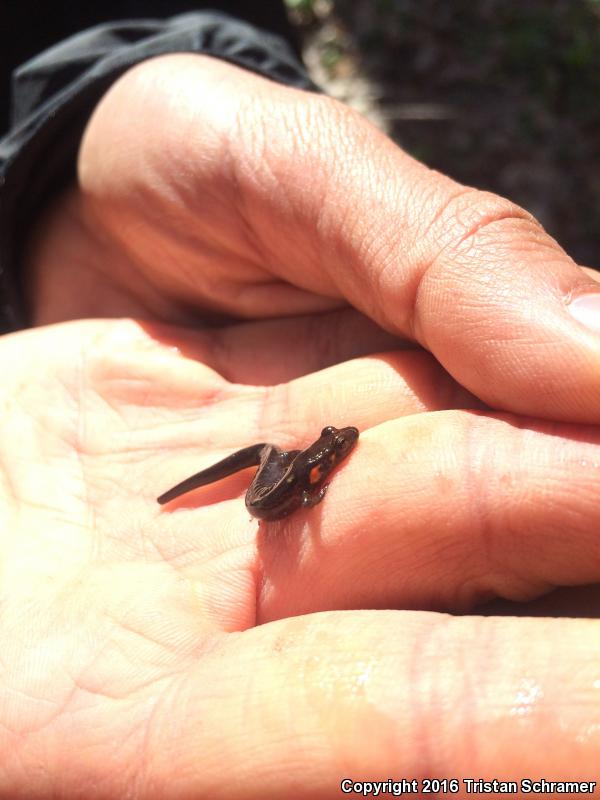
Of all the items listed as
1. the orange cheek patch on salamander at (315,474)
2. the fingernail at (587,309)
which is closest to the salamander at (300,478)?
the orange cheek patch on salamander at (315,474)

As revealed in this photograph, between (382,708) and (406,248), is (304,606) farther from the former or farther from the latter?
(406,248)

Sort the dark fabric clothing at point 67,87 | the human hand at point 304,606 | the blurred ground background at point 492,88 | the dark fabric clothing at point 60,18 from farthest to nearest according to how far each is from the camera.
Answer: the blurred ground background at point 492,88, the dark fabric clothing at point 60,18, the dark fabric clothing at point 67,87, the human hand at point 304,606

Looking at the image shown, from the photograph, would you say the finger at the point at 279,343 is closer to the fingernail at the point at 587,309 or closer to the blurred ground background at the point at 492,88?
the fingernail at the point at 587,309

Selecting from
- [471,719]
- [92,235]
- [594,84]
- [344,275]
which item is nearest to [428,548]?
[471,719]

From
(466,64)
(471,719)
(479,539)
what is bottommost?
(471,719)

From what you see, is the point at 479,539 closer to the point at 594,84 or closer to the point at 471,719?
the point at 471,719

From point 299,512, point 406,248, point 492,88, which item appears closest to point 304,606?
point 299,512

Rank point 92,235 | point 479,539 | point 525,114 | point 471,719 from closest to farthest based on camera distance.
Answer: point 471,719 → point 479,539 → point 92,235 → point 525,114
